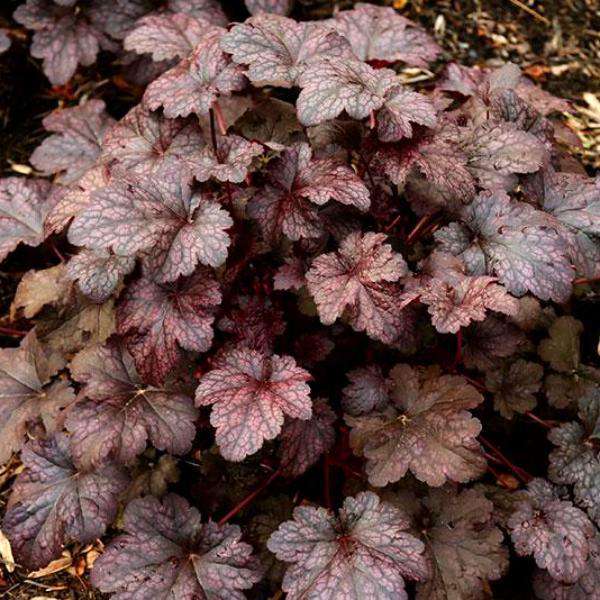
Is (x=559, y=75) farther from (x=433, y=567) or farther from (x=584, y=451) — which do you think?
(x=433, y=567)

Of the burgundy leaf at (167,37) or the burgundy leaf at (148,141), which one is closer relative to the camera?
the burgundy leaf at (148,141)

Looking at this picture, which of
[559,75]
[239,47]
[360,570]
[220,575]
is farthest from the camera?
[559,75]

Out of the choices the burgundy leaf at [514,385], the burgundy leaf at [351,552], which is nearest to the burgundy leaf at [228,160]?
the burgundy leaf at [351,552]

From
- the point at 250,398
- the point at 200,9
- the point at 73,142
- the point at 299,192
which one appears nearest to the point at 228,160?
the point at 299,192

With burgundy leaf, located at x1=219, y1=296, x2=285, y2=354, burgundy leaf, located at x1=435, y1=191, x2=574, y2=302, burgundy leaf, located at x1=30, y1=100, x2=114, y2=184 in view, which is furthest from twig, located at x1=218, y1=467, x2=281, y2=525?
burgundy leaf, located at x1=30, y1=100, x2=114, y2=184

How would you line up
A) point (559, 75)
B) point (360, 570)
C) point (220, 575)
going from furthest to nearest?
point (559, 75)
point (220, 575)
point (360, 570)

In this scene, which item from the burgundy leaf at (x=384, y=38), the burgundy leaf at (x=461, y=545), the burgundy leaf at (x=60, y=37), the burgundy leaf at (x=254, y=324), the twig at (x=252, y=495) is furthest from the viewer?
the burgundy leaf at (x=60, y=37)

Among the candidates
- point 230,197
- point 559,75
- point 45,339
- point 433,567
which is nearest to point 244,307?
point 230,197

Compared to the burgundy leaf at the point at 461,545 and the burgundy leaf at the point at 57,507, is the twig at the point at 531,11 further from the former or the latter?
the burgundy leaf at the point at 57,507
